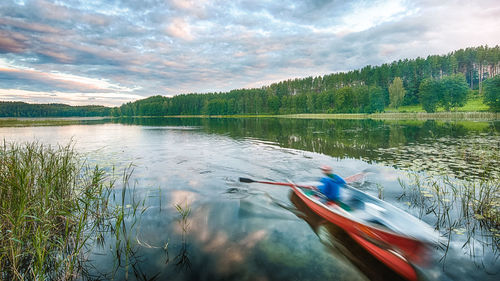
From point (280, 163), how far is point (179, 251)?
9938 millimetres

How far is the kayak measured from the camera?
14.4 ft

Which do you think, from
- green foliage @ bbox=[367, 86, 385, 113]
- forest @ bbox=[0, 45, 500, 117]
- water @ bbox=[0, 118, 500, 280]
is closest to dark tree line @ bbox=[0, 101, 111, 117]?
forest @ bbox=[0, 45, 500, 117]

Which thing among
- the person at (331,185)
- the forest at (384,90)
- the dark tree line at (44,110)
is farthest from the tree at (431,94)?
the dark tree line at (44,110)

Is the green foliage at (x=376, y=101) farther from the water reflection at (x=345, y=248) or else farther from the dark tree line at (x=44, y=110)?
the dark tree line at (x=44, y=110)

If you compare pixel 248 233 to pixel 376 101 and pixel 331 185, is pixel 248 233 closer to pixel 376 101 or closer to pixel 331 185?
pixel 331 185

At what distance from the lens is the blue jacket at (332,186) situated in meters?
7.05

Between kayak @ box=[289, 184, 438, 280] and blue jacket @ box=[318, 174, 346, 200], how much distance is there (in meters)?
0.23

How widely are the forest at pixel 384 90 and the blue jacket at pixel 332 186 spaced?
66.5 m

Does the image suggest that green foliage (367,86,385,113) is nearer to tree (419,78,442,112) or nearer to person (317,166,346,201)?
tree (419,78,442,112)

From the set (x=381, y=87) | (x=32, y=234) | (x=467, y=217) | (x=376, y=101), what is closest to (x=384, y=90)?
(x=381, y=87)

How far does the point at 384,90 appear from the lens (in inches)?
3797

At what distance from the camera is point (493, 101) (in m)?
51.6

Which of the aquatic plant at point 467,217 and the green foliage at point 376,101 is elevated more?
the green foliage at point 376,101

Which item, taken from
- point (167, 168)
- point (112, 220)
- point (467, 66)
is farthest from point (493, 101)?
point (112, 220)
